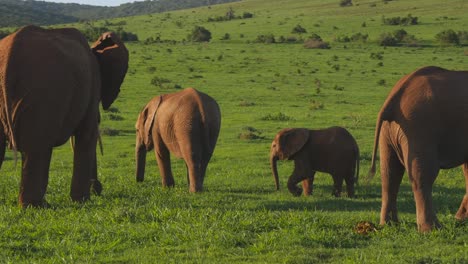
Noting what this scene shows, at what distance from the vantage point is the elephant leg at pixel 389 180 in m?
9.48

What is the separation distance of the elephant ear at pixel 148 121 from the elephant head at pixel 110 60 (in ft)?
5.86

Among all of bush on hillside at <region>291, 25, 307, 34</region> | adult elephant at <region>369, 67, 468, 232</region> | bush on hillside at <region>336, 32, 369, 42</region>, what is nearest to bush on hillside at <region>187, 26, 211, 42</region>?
bush on hillside at <region>291, 25, 307, 34</region>

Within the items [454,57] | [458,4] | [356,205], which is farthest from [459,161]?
[458,4]

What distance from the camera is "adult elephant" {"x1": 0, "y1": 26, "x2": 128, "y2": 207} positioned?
977 cm

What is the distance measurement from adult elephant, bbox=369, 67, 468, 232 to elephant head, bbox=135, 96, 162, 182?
20.0ft

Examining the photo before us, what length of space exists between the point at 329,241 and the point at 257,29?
70.9 meters

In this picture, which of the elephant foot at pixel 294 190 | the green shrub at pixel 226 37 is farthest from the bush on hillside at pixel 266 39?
the elephant foot at pixel 294 190

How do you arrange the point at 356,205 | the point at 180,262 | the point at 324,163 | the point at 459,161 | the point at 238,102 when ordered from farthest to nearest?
the point at 238,102, the point at 324,163, the point at 356,205, the point at 459,161, the point at 180,262

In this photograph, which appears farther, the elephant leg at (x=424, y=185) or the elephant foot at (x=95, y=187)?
the elephant foot at (x=95, y=187)

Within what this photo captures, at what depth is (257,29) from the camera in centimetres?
7812

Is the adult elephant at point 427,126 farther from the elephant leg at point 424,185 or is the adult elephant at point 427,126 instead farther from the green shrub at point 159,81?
the green shrub at point 159,81

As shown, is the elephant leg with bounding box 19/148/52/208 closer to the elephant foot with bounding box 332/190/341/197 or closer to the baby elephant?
the baby elephant

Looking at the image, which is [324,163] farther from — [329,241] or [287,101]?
[287,101]

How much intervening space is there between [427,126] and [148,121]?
6.83 metres
